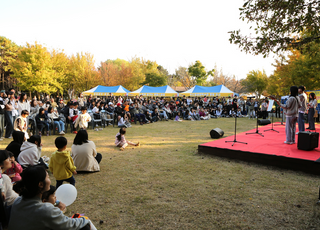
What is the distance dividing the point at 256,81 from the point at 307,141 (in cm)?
4100

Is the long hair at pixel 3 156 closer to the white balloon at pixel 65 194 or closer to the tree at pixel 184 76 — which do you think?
the white balloon at pixel 65 194

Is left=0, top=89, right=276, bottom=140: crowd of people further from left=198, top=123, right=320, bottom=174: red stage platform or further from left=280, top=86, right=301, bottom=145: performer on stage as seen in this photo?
left=280, top=86, right=301, bottom=145: performer on stage

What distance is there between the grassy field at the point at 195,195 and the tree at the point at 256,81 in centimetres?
4173

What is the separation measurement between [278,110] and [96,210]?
61.3 ft

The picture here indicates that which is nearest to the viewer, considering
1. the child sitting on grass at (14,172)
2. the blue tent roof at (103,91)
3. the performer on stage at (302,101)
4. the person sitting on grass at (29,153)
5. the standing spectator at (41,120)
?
the child sitting on grass at (14,172)

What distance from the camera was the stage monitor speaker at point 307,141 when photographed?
5430 millimetres

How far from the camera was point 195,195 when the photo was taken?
3613mm

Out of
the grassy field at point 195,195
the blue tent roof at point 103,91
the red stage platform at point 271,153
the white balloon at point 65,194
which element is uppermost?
the blue tent roof at point 103,91

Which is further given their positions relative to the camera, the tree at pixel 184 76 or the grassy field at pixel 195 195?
the tree at pixel 184 76

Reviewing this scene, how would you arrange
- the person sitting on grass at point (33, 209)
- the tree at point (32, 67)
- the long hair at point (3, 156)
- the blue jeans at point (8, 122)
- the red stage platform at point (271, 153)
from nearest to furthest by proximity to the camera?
the person sitting on grass at point (33, 209)
the long hair at point (3, 156)
the red stage platform at point (271, 153)
the blue jeans at point (8, 122)
the tree at point (32, 67)

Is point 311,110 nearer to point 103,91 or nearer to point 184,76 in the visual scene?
point 103,91

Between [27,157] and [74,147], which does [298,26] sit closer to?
[74,147]

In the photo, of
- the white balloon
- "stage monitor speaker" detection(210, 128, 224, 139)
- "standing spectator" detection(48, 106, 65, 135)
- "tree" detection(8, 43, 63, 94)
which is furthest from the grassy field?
"tree" detection(8, 43, 63, 94)

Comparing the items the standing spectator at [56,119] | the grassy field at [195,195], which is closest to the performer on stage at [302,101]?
the grassy field at [195,195]
